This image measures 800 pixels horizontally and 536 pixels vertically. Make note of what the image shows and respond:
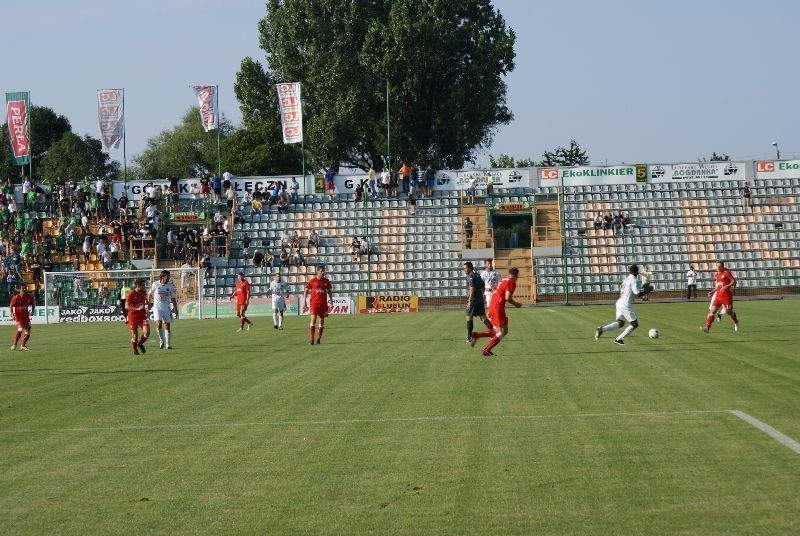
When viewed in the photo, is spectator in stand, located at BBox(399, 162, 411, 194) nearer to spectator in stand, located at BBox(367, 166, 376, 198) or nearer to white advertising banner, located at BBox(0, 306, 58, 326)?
spectator in stand, located at BBox(367, 166, 376, 198)

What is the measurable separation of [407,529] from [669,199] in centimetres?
5967

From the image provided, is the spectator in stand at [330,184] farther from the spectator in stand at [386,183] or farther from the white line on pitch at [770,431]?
the white line on pitch at [770,431]

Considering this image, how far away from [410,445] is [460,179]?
5541cm

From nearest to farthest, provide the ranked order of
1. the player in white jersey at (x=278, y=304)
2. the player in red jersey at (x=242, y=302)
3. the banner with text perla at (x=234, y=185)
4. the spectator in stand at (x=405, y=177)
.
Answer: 1. the player in red jersey at (x=242, y=302)
2. the player in white jersey at (x=278, y=304)
3. the banner with text perla at (x=234, y=185)
4. the spectator in stand at (x=405, y=177)

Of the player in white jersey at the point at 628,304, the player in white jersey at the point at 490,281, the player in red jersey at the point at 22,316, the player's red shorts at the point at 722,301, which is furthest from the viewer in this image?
the player in red jersey at the point at 22,316

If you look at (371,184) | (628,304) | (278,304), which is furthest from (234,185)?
(628,304)

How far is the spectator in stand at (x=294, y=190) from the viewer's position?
66625 millimetres

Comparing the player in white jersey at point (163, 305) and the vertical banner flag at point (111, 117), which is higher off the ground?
the vertical banner flag at point (111, 117)

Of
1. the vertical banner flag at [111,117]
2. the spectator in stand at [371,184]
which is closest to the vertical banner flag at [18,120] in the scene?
the vertical banner flag at [111,117]

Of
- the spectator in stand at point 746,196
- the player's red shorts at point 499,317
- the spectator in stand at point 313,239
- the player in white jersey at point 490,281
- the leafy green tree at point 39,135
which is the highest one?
the leafy green tree at point 39,135

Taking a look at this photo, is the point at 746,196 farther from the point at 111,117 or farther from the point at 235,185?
the point at 111,117

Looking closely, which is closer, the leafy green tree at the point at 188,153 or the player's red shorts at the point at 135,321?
the player's red shorts at the point at 135,321

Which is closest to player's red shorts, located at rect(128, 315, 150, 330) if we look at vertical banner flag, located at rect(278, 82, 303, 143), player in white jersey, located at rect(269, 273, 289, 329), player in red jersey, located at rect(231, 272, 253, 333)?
player in red jersey, located at rect(231, 272, 253, 333)

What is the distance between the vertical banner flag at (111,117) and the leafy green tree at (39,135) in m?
48.1
